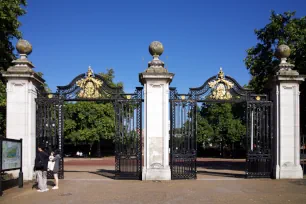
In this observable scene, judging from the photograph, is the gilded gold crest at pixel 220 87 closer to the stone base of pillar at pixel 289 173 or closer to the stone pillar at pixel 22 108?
the stone base of pillar at pixel 289 173

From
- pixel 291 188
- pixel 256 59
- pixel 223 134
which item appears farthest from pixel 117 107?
pixel 223 134

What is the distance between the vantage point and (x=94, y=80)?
47.5 ft

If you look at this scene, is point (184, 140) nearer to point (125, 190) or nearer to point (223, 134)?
point (125, 190)

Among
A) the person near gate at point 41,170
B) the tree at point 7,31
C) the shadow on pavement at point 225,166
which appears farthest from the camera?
the shadow on pavement at point 225,166

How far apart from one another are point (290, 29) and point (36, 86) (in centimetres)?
1262

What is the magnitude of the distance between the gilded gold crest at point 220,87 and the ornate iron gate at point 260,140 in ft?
3.24

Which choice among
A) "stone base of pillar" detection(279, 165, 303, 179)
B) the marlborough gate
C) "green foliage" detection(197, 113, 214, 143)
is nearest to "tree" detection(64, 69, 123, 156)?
"green foliage" detection(197, 113, 214, 143)

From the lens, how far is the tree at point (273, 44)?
17875 mm

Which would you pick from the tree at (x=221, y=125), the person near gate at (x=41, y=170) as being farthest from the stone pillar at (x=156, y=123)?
the tree at (x=221, y=125)

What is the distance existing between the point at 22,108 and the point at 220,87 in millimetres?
7829

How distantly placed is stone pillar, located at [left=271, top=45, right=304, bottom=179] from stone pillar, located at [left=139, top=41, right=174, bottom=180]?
4328 mm

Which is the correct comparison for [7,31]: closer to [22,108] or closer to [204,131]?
[22,108]

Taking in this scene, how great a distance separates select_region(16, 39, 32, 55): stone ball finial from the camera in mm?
14124

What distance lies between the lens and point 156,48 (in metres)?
14.1
